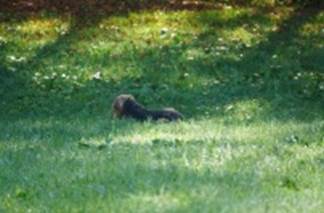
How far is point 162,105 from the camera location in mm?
16391

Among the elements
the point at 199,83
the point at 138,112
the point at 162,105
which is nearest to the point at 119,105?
the point at 138,112

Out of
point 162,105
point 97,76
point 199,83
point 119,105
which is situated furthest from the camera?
point 97,76

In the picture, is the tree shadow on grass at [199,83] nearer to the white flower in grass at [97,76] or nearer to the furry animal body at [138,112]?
the white flower in grass at [97,76]

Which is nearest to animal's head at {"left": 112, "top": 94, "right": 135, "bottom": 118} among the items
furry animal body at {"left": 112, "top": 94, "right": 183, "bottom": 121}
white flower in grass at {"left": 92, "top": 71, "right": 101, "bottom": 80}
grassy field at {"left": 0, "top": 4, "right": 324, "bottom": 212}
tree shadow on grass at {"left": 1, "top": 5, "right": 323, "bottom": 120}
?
furry animal body at {"left": 112, "top": 94, "right": 183, "bottom": 121}

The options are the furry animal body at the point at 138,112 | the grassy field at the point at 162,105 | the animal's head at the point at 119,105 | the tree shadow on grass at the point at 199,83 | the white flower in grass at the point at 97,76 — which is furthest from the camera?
the white flower in grass at the point at 97,76

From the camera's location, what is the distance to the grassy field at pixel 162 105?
7.32 m

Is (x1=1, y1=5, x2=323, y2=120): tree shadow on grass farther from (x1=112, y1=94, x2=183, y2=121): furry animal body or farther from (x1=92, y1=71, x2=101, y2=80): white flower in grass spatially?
(x1=112, y1=94, x2=183, y2=121): furry animal body

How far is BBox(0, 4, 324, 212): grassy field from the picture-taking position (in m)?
7.32

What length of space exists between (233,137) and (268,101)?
5.45 m

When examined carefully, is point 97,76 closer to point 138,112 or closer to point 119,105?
point 119,105

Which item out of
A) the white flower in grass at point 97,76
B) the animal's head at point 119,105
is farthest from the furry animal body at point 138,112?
the white flower in grass at point 97,76

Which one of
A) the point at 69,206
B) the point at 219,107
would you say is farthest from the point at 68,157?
the point at 219,107

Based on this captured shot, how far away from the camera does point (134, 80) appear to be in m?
17.6

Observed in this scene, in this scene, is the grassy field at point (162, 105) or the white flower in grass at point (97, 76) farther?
the white flower in grass at point (97, 76)
